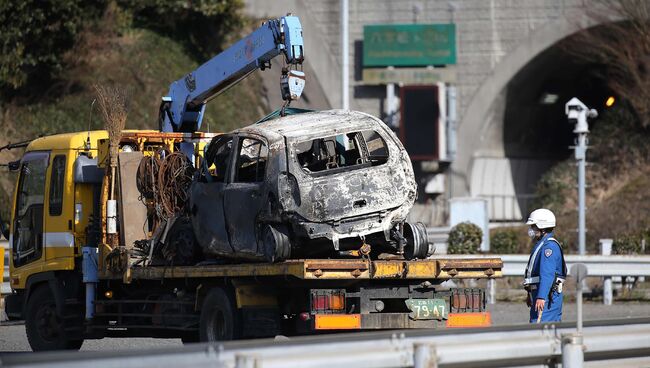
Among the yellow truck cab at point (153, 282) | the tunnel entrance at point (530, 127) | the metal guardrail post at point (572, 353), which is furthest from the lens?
the tunnel entrance at point (530, 127)

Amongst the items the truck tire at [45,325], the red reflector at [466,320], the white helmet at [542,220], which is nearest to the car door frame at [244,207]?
the red reflector at [466,320]

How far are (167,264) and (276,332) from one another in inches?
80.2

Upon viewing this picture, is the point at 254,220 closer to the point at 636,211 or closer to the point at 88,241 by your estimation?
the point at 88,241

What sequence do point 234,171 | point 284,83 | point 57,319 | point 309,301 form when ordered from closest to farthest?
point 309,301 < point 234,171 < point 284,83 < point 57,319

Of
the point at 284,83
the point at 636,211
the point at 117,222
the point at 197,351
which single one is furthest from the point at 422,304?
the point at 636,211

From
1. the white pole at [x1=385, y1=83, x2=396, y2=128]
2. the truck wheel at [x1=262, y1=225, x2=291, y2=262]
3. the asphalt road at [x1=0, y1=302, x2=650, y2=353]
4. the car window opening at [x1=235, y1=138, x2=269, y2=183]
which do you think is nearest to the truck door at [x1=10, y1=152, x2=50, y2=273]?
the asphalt road at [x1=0, y1=302, x2=650, y2=353]

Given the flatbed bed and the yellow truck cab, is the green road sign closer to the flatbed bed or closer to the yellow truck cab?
the yellow truck cab

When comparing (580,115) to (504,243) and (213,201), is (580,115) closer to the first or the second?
(504,243)

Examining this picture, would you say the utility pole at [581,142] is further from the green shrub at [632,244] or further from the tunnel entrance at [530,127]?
the tunnel entrance at [530,127]

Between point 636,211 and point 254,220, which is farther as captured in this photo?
point 636,211

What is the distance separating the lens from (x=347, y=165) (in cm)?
1422

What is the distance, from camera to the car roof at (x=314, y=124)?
13.7m

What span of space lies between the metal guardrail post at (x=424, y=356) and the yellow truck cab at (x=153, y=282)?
365 cm

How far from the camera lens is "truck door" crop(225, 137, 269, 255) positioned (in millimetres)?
13523
